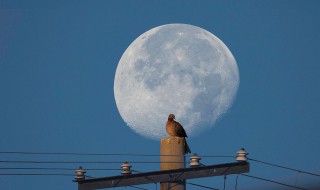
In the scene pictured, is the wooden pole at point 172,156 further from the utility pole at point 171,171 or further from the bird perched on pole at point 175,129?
the bird perched on pole at point 175,129

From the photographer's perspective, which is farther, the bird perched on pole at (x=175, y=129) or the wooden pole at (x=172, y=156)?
the bird perched on pole at (x=175, y=129)

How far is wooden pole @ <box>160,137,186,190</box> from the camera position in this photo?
14.4 m

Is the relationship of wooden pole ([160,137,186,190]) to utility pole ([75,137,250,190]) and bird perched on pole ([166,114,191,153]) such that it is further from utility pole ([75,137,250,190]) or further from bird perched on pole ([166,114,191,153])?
bird perched on pole ([166,114,191,153])

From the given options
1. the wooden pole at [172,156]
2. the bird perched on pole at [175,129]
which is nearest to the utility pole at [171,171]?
the wooden pole at [172,156]

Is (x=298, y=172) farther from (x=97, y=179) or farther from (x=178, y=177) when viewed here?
(x=97, y=179)

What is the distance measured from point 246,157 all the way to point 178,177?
151 centimetres

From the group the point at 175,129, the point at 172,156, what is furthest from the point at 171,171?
the point at 175,129

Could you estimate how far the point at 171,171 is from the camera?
46.7ft

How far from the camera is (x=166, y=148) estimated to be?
48.5ft

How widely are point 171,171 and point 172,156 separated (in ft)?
1.78

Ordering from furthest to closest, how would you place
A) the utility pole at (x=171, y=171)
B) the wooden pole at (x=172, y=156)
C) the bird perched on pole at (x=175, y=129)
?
the bird perched on pole at (x=175, y=129) < the wooden pole at (x=172, y=156) < the utility pole at (x=171, y=171)

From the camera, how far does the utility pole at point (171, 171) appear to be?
46.9ft

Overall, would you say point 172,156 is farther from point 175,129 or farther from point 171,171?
point 175,129

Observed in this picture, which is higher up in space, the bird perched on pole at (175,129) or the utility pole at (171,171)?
the bird perched on pole at (175,129)
